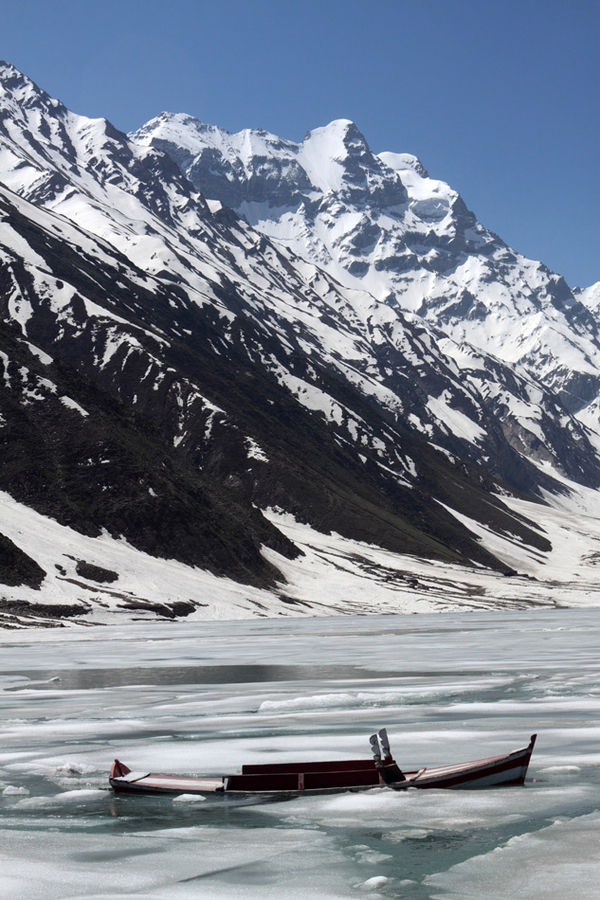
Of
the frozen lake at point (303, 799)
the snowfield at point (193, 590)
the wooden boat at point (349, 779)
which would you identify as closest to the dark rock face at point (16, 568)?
the snowfield at point (193, 590)

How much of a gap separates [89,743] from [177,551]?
138 metres

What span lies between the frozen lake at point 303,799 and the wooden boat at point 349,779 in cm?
29

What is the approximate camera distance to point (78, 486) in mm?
167250

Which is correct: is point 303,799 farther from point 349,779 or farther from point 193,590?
point 193,590

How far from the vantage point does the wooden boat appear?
2055 centimetres

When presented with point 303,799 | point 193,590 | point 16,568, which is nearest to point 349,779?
point 303,799

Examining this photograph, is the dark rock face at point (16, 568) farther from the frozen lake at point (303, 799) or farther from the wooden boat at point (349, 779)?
the wooden boat at point (349, 779)

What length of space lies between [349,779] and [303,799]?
1088 mm

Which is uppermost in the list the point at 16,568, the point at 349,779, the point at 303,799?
the point at 16,568

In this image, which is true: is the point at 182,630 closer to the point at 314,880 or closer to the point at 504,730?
the point at 504,730

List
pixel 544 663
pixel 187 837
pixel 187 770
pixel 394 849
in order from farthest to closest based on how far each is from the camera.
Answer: pixel 544 663
pixel 187 770
pixel 187 837
pixel 394 849

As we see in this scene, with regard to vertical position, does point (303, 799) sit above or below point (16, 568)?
below

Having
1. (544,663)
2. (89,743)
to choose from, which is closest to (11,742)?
(89,743)

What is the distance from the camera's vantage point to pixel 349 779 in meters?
20.9
